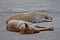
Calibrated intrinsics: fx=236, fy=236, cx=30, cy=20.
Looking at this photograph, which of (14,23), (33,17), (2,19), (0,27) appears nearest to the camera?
(14,23)

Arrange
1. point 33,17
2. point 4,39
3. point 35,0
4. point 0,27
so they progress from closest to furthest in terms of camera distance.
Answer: point 4,39, point 0,27, point 33,17, point 35,0

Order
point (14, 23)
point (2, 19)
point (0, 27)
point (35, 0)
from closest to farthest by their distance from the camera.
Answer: point (14, 23)
point (0, 27)
point (2, 19)
point (35, 0)

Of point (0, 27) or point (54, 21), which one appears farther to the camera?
point (54, 21)

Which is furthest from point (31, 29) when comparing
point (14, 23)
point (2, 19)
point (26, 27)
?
point (2, 19)

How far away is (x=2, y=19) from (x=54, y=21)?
1.20 meters

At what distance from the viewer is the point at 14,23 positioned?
14.0 ft

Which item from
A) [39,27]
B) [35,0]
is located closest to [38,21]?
[39,27]

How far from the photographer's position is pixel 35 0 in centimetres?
891

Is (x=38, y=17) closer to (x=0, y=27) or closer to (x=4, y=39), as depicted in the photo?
(x=0, y=27)

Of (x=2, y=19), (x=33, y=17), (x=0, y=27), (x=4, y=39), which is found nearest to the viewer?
(x=4, y=39)

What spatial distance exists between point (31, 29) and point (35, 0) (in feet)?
16.3

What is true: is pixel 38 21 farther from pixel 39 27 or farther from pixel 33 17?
pixel 39 27

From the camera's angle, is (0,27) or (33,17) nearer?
(0,27)

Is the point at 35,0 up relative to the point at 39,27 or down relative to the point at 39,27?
up
